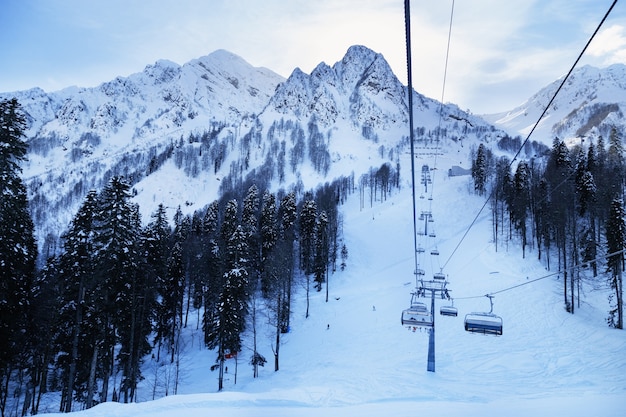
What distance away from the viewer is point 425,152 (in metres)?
174

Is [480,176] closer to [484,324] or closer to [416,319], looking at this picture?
[416,319]

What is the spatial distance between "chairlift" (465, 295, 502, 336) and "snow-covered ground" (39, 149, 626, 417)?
3302 millimetres

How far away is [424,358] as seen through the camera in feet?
102

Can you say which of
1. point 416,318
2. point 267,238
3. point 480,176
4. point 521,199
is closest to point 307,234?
point 267,238

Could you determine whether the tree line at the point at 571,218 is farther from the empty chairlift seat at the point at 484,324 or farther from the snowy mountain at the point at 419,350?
the empty chairlift seat at the point at 484,324

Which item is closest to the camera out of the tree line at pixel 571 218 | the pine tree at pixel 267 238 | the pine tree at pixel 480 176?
the tree line at pixel 571 218

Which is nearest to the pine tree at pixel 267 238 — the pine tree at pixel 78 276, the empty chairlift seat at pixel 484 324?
the pine tree at pixel 78 276

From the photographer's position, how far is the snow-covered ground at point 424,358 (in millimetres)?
14039

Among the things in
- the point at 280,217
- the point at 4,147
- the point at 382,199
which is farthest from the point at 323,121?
the point at 4,147

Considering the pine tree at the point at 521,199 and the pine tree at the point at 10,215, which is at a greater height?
the pine tree at the point at 521,199

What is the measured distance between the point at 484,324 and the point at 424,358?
1305 cm

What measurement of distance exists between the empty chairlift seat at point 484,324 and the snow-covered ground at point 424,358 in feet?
10.8

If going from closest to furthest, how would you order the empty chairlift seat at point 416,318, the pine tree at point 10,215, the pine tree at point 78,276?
the pine tree at point 10,215 → the pine tree at point 78,276 → the empty chairlift seat at point 416,318

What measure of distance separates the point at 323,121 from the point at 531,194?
145679mm
